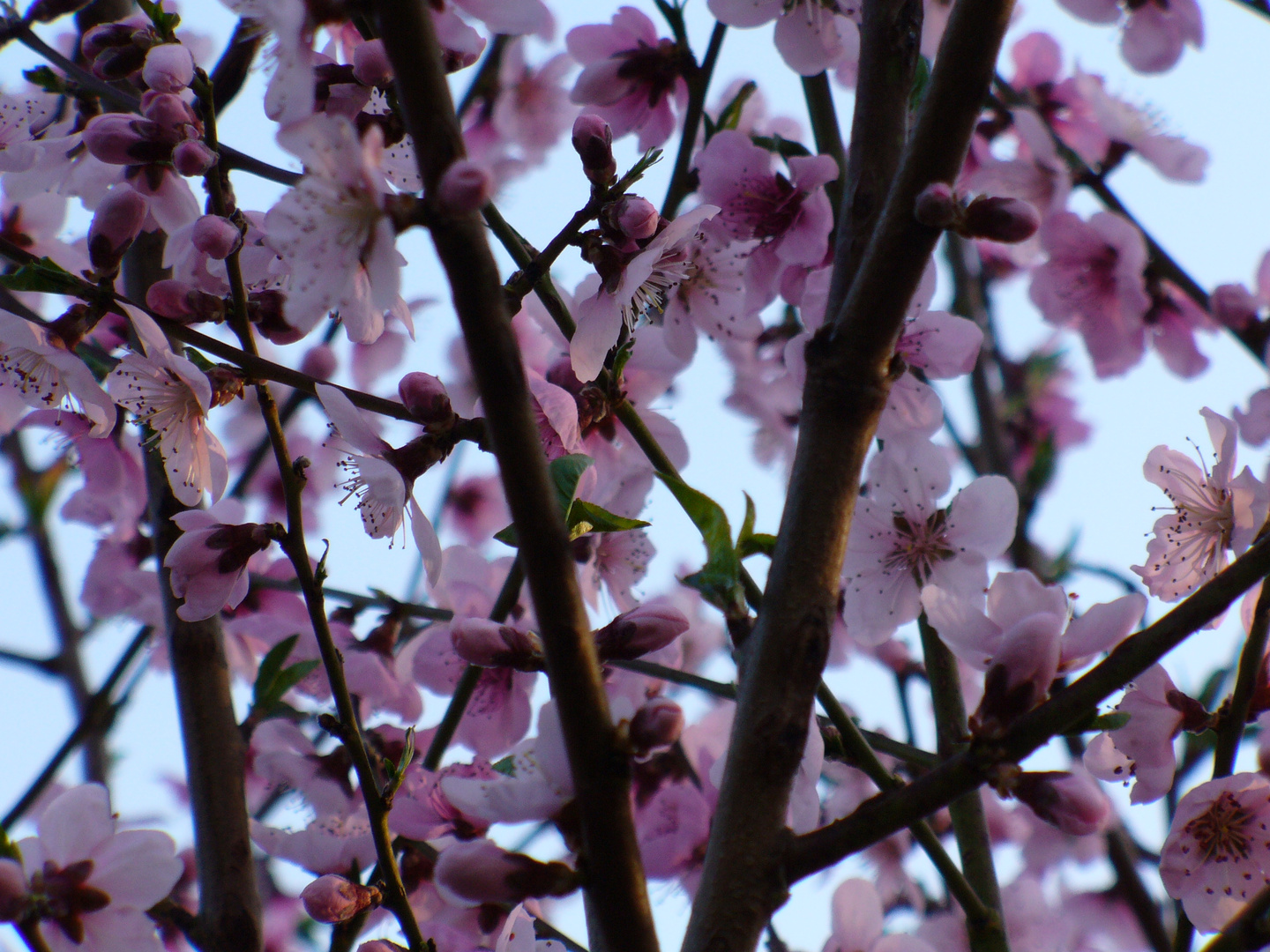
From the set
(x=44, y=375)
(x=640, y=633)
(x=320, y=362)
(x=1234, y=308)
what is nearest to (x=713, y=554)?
(x=640, y=633)

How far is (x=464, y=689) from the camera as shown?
1684 millimetres

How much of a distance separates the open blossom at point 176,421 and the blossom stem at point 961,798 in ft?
3.35

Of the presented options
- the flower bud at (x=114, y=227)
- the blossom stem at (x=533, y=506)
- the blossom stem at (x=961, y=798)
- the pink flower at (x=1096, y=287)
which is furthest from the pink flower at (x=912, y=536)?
→ the pink flower at (x=1096, y=287)

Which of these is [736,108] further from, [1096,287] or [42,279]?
[1096,287]

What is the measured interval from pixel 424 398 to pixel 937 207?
0.58 metres

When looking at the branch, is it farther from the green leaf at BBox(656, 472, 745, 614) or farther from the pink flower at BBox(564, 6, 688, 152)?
the pink flower at BBox(564, 6, 688, 152)

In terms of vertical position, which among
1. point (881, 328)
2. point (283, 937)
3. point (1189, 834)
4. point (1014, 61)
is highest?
point (1014, 61)

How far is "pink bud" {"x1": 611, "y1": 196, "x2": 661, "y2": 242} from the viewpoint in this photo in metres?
1.20

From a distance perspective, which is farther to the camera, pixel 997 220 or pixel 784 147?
pixel 784 147

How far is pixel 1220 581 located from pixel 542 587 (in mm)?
558

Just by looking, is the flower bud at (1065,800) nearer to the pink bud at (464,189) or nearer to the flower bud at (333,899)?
the pink bud at (464,189)

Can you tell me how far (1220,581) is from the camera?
88cm

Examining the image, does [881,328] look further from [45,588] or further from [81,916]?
[45,588]

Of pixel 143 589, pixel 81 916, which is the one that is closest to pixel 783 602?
pixel 81 916
